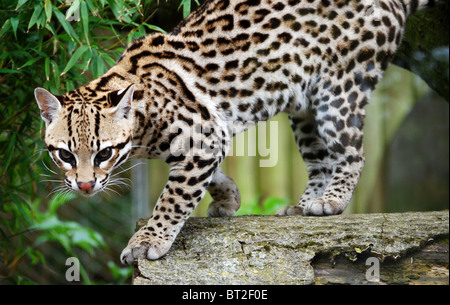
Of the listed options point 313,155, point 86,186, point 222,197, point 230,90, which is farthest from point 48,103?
point 313,155

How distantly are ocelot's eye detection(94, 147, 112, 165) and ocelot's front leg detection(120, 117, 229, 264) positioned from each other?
627 mm

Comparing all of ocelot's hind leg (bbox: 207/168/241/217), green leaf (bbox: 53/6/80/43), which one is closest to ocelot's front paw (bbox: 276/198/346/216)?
ocelot's hind leg (bbox: 207/168/241/217)

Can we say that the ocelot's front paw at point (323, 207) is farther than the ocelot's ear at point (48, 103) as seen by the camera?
Yes

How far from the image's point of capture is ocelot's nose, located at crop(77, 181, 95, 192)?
3.91 metres

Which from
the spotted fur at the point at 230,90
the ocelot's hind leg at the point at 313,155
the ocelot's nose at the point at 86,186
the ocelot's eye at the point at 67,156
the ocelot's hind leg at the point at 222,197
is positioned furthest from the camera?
the ocelot's hind leg at the point at 313,155

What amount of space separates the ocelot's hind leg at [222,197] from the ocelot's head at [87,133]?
1.29 meters

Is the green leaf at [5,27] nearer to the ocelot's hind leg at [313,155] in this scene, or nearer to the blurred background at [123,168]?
the blurred background at [123,168]

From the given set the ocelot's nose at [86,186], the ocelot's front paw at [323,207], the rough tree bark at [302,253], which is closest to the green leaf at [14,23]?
the ocelot's nose at [86,186]

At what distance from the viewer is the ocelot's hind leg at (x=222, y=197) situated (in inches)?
212

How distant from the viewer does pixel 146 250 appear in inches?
170

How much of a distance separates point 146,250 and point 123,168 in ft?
13.8

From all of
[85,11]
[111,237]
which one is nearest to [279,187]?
[111,237]

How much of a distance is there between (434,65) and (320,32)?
184cm

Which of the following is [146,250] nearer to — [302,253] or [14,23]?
[302,253]
